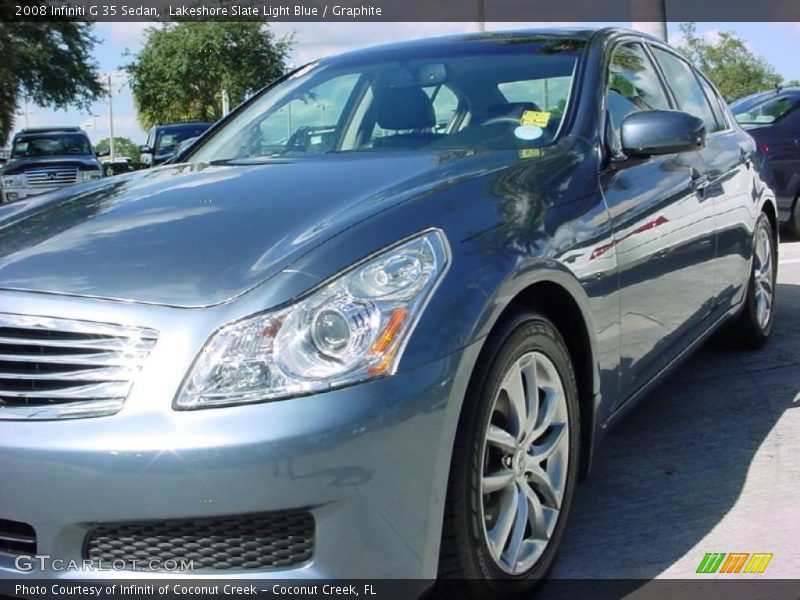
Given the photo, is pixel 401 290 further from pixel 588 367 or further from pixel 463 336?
pixel 588 367

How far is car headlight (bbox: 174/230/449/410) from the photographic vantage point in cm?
202

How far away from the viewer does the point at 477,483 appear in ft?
7.48

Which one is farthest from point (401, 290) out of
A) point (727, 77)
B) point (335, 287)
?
point (727, 77)

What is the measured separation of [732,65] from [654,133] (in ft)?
172

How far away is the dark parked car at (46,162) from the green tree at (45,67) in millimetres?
7588

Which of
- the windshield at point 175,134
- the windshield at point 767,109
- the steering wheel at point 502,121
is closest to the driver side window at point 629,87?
the steering wheel at point 502,121

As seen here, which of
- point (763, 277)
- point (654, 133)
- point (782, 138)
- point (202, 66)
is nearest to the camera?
point (654, 133)

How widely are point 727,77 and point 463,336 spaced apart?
51.6 meters

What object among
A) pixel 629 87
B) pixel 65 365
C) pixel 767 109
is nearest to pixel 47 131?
pixel 767 109

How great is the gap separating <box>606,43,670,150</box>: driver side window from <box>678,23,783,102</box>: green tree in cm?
4675

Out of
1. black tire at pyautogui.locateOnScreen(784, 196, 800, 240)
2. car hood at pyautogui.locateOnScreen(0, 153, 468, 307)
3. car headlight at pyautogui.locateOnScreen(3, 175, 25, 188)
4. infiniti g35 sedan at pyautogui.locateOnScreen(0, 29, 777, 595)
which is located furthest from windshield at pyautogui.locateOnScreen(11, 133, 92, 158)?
car hood at pyautogui.locateOnScreen(0, 153, 468, 307)

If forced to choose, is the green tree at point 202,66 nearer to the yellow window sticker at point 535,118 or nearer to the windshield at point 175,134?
the windshield at point 175,134

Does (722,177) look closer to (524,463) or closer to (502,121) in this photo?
(502,121)

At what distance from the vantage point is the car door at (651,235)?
3.12m
